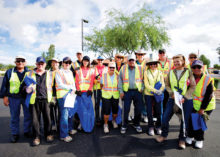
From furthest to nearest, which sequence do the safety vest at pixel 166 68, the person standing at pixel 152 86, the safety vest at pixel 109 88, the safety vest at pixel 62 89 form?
1. the safety vest at pixel 166 68
2. the safety vest at pixel 109 88
3. the person standing at pixel 152 86
4. the safety vest at pixel 62 89

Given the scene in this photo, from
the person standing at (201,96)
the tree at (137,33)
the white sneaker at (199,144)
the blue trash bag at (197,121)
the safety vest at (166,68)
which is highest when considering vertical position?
the tree at (137,33)

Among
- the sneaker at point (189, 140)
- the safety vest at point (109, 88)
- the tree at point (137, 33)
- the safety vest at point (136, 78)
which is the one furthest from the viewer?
the tree at point (137, 33)

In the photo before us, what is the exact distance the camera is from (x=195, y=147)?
119 inches

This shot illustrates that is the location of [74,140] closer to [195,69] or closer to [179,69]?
[179,69]

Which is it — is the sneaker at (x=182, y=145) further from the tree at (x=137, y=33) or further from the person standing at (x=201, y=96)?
the tree at (x=137, y=33)

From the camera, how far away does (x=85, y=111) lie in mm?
3771

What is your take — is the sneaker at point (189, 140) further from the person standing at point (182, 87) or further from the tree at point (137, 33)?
the tree at point (137, 33)

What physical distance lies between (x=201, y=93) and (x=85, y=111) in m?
3.07

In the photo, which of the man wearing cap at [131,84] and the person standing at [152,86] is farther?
the man wearing cap at [131,84]

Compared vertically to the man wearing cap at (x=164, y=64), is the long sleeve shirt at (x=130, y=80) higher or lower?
lower

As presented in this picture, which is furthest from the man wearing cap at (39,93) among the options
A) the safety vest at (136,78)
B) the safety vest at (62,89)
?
the safety vest at (136,78)

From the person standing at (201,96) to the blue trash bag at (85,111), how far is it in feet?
8.70

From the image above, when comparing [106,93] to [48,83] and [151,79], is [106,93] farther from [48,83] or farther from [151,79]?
[48,83]

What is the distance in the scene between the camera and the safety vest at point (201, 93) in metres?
2.87
